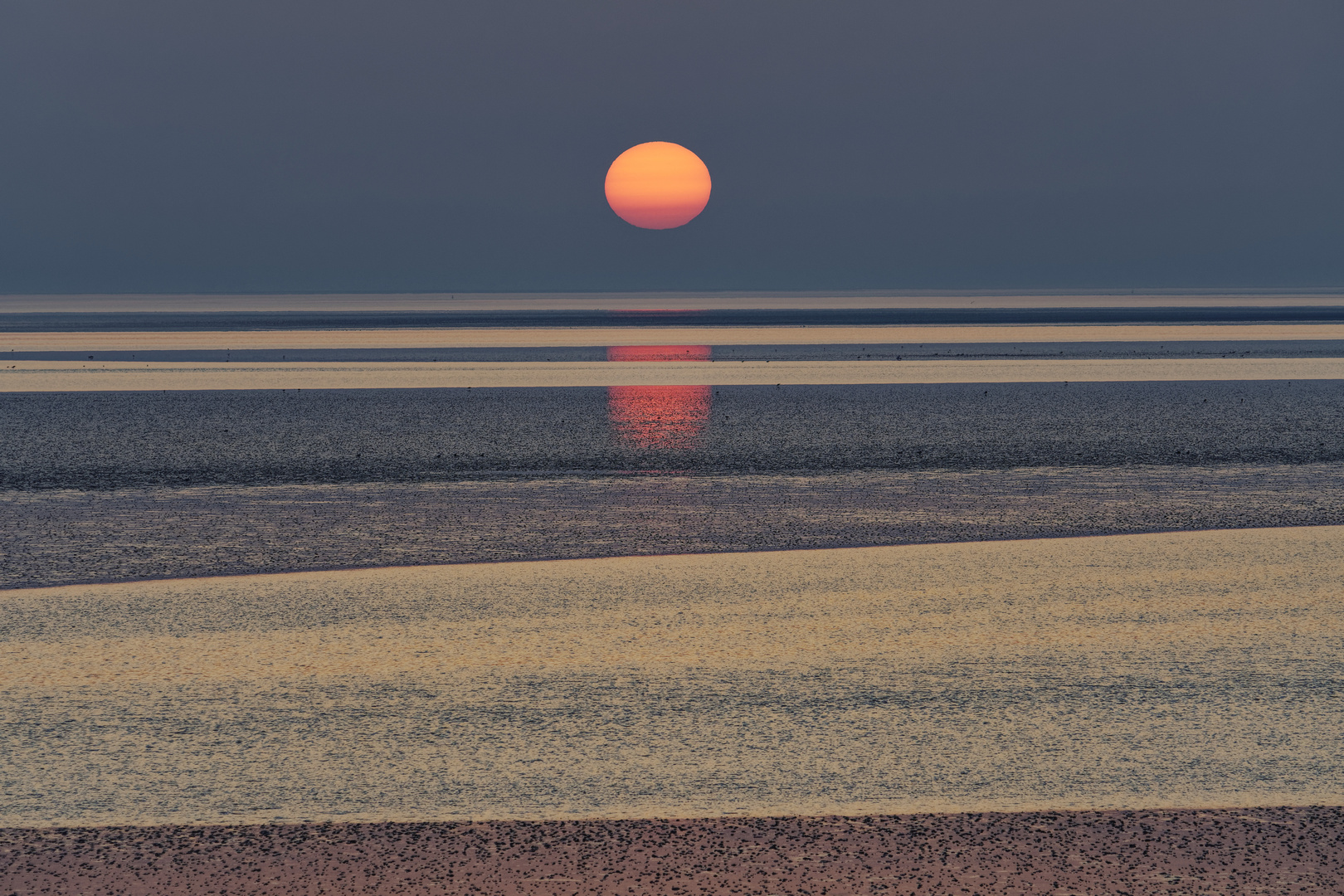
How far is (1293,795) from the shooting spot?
3.54 meters

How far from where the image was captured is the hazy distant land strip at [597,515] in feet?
23.2

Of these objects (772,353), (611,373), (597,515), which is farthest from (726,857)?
(772,353)

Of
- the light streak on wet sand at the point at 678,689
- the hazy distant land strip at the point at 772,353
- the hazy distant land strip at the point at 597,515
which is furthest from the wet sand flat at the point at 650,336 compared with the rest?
the light streak on wet sand at the point at 678,689

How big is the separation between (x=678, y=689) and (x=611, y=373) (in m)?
19.6

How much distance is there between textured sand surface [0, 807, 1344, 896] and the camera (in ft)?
9.76

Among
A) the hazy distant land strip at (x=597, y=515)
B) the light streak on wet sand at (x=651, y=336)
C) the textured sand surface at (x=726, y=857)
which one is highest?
the textured sand surface at (x=726, y=857)

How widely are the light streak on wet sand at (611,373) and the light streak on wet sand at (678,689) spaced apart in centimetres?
1489

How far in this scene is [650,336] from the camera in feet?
146

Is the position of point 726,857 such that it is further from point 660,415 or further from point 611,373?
point 611,373

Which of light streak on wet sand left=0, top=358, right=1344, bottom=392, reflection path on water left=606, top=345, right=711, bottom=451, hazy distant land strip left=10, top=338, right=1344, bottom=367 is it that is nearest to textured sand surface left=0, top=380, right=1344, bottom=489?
reflection path on water left=606, top=345, right=711, bottom=451

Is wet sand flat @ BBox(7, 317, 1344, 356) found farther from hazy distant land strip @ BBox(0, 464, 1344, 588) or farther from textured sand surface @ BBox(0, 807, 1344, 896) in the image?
textured sand surface @ BBox(0, 807, 1344, 896)

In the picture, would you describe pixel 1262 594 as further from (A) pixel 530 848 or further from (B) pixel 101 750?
(B) pixel 101 750

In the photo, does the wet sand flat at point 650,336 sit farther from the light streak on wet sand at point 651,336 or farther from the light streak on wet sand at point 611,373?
the light streak on wet sand at point 611,373

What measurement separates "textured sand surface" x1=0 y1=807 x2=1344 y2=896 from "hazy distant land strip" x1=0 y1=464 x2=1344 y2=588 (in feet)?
11.7
